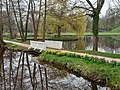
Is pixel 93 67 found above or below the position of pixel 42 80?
above

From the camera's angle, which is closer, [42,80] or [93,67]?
[42,80]

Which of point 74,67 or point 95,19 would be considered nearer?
point 74,67

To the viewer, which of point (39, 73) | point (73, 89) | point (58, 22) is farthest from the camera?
point (58, 22)

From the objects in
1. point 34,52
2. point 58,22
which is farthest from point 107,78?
point 58,22

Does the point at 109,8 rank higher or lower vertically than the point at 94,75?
higher

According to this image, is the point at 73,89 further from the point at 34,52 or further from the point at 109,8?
the point at 34,52

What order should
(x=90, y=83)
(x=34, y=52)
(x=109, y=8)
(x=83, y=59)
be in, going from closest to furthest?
(x=90, y=83) < (x=83, y=59) < (x=109, y=8) < (x=34, y=52)

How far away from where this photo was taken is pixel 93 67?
10109 millimetres

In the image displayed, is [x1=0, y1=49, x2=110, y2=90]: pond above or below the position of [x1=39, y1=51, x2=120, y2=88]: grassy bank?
below

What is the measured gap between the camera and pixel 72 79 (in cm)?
1013

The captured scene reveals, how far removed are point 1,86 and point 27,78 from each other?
160 cm

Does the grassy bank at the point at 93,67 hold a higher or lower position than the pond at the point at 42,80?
higher

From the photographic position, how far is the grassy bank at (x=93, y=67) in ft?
29.0

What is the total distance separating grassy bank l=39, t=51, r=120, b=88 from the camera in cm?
882
